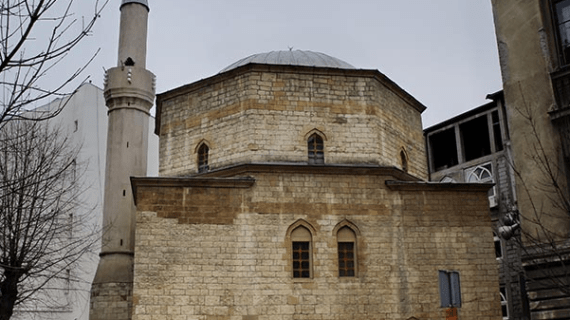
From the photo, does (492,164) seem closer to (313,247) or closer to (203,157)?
(313,247)

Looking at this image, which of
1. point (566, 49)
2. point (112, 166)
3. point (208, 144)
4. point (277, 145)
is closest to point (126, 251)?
point (112, 166)

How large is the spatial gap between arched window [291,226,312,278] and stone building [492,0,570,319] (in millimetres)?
4832

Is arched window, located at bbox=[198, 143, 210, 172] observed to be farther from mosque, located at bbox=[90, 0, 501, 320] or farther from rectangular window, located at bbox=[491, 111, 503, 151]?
rectangular window, located at bbox=[491, 111, 503, 151]

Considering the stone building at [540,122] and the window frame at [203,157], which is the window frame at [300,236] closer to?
the window frame at [203,157]

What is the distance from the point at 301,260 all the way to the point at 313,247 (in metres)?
0.39

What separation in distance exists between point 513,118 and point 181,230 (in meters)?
7.19

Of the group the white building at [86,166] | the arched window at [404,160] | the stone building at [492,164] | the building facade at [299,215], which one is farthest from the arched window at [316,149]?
the white building at [86,166]

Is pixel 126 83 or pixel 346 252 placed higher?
pixel 126 83

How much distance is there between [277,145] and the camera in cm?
1445

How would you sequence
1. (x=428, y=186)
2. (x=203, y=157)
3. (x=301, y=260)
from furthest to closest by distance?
(x=203, y=157) < (x=428, y=186) < (x=301, y=260)

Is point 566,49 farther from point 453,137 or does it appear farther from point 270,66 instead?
point 453,137

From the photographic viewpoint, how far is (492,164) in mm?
24047

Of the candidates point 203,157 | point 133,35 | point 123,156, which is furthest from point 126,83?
point 203,157

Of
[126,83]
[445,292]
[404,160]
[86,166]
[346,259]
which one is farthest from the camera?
[86,166]
